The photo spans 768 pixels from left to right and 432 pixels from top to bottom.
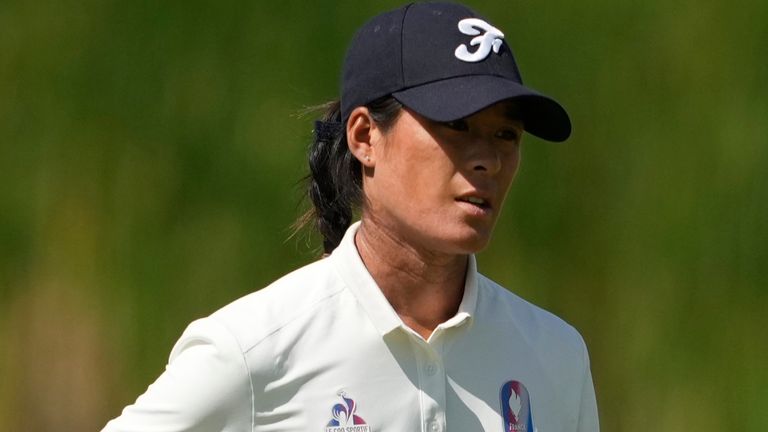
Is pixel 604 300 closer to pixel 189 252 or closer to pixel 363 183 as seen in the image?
pixel 189 252

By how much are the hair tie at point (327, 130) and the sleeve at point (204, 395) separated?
20.5 inches

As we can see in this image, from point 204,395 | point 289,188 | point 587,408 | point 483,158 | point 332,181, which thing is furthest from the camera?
point 289,188

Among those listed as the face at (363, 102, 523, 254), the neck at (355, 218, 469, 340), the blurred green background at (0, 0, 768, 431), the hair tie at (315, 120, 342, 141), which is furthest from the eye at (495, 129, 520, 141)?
the blurred green background at (0, 0, 768, 431)

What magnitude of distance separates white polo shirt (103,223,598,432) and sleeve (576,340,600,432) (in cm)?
9

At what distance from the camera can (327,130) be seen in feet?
9.12

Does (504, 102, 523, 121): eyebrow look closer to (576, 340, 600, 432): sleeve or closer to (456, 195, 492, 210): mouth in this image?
(456, 195, 492, 210): mouth

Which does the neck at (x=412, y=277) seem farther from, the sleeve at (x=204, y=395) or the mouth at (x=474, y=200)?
the sleeve at (x=204, y=395)

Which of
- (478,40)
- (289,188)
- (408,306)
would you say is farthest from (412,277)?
(289,188)

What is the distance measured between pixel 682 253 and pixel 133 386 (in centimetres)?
168

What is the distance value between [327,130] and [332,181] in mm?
100

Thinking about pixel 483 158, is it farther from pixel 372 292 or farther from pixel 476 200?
pixel 372 292

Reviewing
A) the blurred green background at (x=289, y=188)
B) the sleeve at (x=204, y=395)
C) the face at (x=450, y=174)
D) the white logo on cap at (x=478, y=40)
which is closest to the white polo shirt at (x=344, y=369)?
the sleeve at (x=204, y=395)

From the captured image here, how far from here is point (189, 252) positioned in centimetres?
441

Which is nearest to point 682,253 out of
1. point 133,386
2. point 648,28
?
point 648,28
